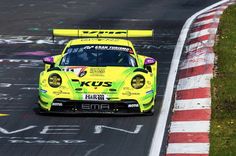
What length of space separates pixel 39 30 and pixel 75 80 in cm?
1043

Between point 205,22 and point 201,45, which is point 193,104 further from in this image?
point 205,22

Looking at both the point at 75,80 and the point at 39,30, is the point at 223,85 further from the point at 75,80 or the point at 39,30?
the point at 39,30

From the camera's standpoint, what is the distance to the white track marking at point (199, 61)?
1848 cm

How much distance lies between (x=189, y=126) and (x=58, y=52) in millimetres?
8420

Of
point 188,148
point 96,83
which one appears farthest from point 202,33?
point 188,148

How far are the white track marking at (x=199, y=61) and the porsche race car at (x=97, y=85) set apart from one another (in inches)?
128

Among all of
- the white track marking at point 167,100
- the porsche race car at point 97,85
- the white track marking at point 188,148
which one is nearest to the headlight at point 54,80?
the porsche race car at point 97,85

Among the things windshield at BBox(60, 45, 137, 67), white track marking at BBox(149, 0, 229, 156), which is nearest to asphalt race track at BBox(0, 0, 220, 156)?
white track marking at BBox(149, 0, 229, 156)

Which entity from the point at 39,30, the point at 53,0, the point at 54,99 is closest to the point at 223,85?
the point at 54,99

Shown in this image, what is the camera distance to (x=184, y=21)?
25.8 meters

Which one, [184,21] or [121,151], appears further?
[184,21]

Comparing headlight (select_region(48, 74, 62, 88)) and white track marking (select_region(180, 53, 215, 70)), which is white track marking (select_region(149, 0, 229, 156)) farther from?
headlight (select_region(48, 74, 62, 88))

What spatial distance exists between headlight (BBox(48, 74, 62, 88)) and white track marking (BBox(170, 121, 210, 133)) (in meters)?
2.22

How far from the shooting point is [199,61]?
61.6 ft
